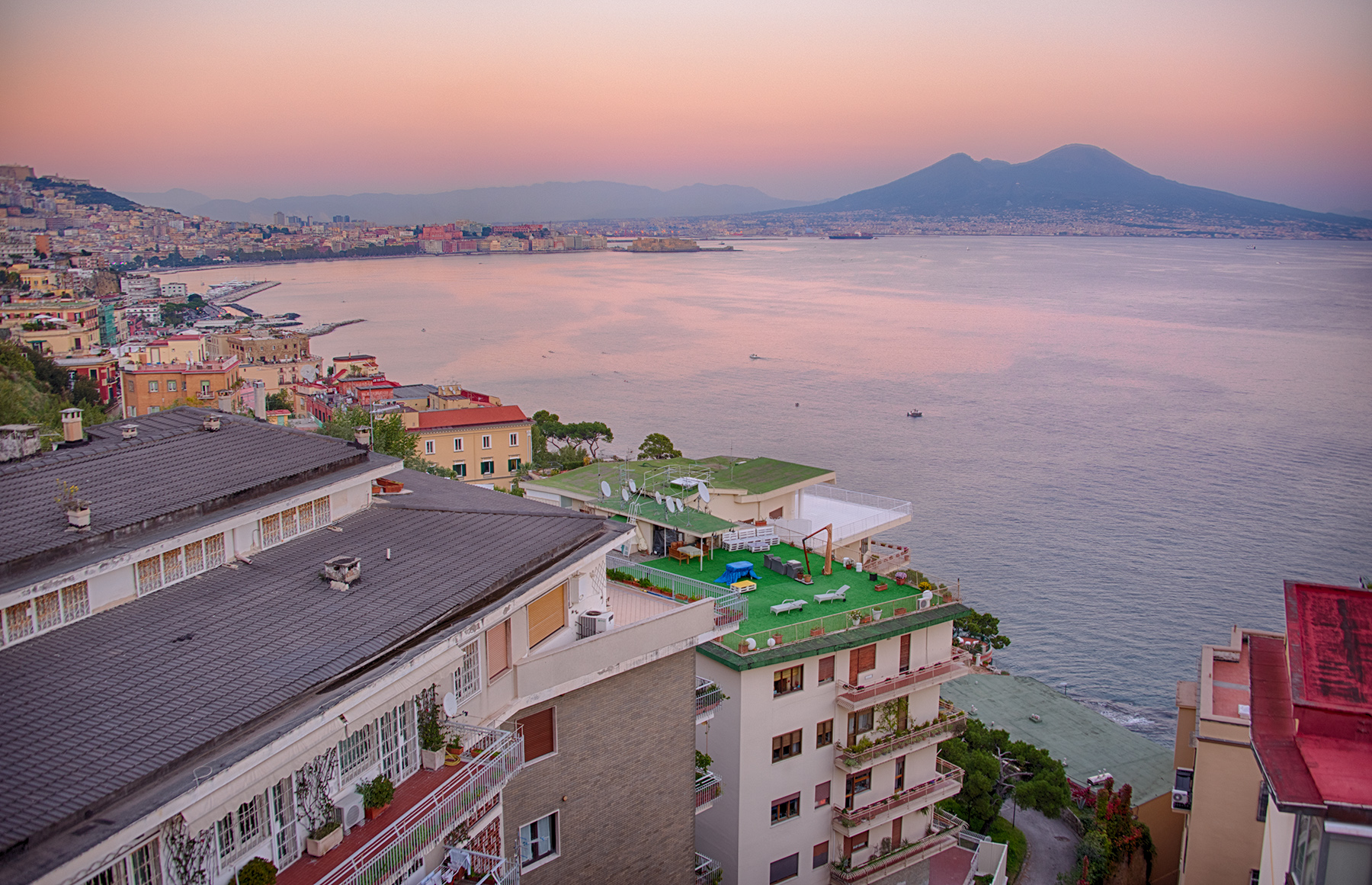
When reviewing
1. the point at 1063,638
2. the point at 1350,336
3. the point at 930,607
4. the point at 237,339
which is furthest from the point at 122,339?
the point at 1350,336

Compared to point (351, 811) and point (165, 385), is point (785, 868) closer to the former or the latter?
point (351, 811)

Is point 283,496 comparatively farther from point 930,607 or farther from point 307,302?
point 307,302

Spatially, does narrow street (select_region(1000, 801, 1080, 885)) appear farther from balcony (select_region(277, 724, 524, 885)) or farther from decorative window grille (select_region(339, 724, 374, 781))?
decorative window grille (select_region(339, 724, 374, 781))

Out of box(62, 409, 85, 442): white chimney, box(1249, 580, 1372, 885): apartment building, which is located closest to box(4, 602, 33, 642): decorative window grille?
box(62, 409, 85, 442): white chimney

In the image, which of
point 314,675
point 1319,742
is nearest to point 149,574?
point 314,675

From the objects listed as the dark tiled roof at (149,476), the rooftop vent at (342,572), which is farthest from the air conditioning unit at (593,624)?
the dark tiled roof at (149,476)

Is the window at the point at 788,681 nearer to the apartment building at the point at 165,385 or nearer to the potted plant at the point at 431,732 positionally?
the potted plant at the point at 431,732
